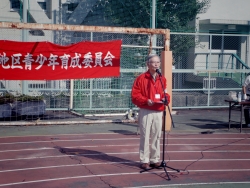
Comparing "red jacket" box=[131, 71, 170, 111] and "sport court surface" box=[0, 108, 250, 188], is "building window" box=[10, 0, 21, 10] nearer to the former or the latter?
"sport court surface" box=[0, 108, 250, 188]

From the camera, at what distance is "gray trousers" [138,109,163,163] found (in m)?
7.83

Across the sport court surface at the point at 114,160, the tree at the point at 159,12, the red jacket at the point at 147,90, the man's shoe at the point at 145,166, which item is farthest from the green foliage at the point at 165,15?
the man's shoe at the point at 145,166

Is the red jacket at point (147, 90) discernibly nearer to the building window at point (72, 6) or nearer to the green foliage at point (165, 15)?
the green foliage at point (165, 15)

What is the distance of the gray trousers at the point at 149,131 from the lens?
25.7 feet

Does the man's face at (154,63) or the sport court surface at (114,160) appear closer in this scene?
the sport court surface at (114,160)

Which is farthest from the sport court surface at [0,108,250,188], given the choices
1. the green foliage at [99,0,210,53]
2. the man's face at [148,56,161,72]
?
the green foliage at [99,0,210,53]

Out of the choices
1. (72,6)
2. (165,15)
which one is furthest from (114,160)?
(72,6)

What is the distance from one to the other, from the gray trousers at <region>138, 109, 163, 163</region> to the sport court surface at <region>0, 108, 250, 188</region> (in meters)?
0.36

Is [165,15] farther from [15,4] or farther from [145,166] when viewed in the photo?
[145,166]

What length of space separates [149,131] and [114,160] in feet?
4.39

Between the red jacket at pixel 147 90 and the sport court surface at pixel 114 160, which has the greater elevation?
the red jacket at pixel 147 90

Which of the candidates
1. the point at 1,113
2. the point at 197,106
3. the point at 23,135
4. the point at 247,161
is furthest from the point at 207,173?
the point at 197,106

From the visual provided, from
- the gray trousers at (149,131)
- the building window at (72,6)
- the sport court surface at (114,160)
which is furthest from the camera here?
the building window at (72,6)

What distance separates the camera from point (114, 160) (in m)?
8.77
